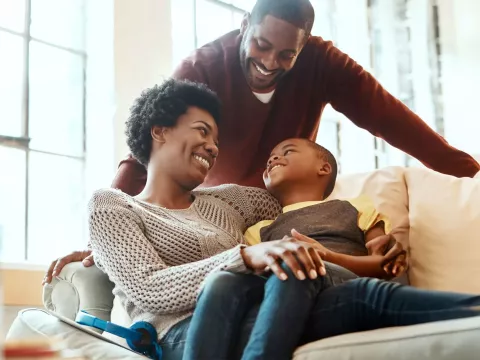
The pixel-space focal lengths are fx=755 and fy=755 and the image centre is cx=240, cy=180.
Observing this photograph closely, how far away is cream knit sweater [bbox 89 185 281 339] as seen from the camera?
144cm

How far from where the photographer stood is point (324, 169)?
1.87 m

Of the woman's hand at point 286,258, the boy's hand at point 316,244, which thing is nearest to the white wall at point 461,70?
the boy's hand at point 316,244

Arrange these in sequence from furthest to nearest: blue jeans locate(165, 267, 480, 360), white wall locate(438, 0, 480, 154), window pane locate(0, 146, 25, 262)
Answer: white wall locate(438, 0, 480, 154) < window pane locate(0, 146, 25, 262) < blue jeans locate(165, 267, 480, 360)

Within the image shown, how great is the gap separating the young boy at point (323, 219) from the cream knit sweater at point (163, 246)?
0.09 meters

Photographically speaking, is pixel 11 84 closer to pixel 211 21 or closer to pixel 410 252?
pixel 211 21

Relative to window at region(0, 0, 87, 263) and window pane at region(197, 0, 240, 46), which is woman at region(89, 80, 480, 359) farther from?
window pane at region(197, 0, 240, 46)

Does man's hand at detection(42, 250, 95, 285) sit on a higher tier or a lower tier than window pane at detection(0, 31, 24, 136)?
lower

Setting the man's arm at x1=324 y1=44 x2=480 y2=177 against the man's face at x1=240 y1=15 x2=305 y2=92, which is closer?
the man's face at x1=240 y1=15 x2=305 y2=92

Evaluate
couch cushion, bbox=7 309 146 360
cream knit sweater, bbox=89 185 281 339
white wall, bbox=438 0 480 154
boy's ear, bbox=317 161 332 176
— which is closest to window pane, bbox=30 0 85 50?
cream knit sweater, bbox=89 185 281 339

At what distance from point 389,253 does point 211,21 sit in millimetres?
1902

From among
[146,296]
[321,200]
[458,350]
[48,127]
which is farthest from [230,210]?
[48,127]

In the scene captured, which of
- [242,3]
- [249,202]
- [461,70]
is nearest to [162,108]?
[249,202]

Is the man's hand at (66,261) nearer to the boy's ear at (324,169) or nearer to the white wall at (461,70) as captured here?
the boy's ear at (324,169)

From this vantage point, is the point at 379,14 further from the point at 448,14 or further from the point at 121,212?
the point at 121,212
